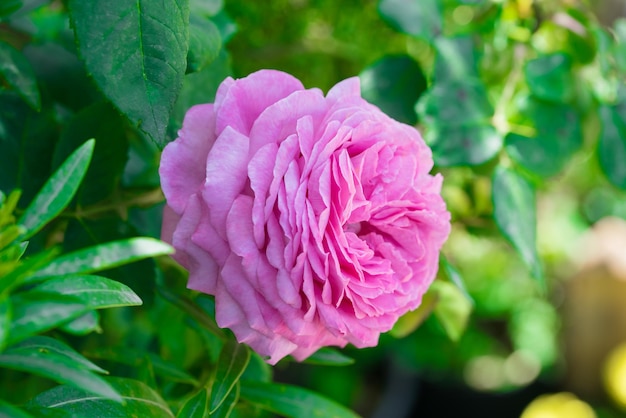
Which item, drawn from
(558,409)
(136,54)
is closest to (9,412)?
(136,54)

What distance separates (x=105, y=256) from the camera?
0.69 feet

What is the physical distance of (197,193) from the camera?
273 millimetres

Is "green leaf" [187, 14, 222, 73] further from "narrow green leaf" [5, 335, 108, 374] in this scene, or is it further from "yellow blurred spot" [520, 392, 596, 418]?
"yellow blurred spot" [520, 392, 596, 418]

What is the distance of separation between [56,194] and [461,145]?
9.3 inches

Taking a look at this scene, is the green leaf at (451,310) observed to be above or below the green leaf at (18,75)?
below

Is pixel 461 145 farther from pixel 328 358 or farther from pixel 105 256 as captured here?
pixel 105 256

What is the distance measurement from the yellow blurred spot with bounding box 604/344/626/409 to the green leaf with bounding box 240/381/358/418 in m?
0.83

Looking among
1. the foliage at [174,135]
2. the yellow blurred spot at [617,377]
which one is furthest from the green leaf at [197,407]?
the yellow blurred spot at [617,377]

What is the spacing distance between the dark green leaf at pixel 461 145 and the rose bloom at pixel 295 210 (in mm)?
99

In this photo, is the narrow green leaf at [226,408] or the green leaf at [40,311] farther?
the narrow green leaf at [226,408]

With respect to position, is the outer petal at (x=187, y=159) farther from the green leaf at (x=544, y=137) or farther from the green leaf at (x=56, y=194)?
the green leaf at (x=544, y=137)

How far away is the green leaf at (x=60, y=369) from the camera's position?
0.19 metres

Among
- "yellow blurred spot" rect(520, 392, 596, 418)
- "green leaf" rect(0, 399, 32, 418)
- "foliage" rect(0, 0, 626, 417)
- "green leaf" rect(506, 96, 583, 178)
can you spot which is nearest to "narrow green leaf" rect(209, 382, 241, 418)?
"foliage" rect(0, 0, 626, 417)

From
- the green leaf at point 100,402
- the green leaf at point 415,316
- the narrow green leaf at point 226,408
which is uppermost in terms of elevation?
the green leaf at point 100,402
